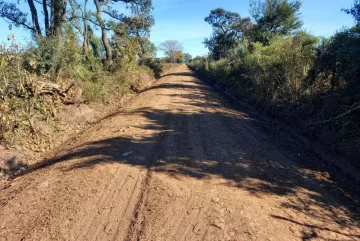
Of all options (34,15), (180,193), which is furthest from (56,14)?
(180,193)

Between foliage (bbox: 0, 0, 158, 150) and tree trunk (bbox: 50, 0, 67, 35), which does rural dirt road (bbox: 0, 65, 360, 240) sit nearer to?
foliage (bbox: 0, 0, 158, 150)

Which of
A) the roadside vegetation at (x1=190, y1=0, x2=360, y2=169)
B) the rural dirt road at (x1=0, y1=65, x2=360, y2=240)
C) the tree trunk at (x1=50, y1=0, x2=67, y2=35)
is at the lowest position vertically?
the rural dirt road at (x1=0, y1=65, x2=360, y2=240)

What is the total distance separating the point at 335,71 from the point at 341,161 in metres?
3.01

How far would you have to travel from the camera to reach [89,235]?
3309mm

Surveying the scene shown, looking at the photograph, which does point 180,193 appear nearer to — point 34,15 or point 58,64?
point 58,64

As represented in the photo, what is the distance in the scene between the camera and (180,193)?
420 centimetres

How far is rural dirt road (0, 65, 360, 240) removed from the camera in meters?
3.42

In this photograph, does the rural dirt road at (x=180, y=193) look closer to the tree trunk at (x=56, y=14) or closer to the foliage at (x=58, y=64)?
the foliage at (x=58, y=64)

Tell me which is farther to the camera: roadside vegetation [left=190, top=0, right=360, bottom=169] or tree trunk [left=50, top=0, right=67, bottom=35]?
tree trunk [left=50, top=0, right=67, bottom=35]

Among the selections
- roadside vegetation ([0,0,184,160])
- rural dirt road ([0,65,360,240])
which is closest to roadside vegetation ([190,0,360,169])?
rural dirt road ([0,65,360,240])

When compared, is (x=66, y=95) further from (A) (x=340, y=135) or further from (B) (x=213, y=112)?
(A) (x=340, y=135)

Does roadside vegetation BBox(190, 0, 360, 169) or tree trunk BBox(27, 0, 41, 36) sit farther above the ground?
tree trunk BBox(27, 0, 41, 36)

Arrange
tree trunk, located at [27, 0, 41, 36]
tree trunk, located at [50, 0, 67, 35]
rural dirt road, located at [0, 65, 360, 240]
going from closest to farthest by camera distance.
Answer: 1. rural dirt road, located at [0, 65, 360, 240]
2. tree trunk, located at [50, 0, 67, 35]
3. tree trunk, located at [27, 0, 41, 36]

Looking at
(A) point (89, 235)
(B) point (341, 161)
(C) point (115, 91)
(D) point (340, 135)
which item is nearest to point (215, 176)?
(A) point (89, 235)
